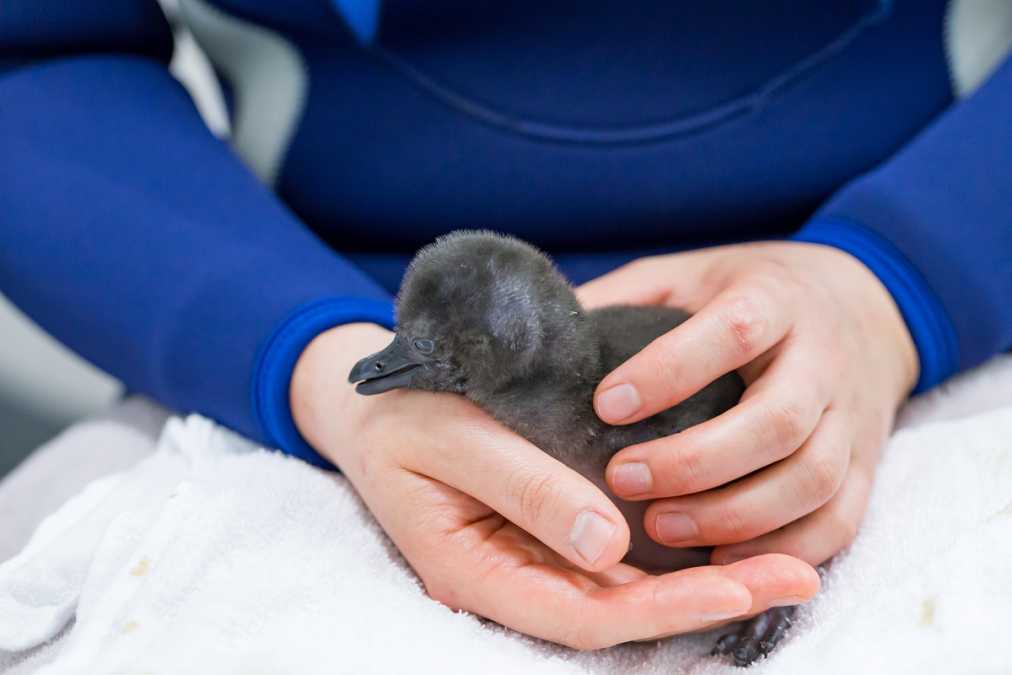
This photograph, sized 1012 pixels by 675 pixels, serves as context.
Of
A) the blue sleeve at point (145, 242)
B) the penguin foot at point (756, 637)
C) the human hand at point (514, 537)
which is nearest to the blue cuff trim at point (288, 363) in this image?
the blue sleeve at point (145, 242)

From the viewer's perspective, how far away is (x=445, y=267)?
792mm

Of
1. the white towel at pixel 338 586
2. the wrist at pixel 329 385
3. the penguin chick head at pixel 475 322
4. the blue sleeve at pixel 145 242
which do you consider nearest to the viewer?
the white towel at pixel 338 586

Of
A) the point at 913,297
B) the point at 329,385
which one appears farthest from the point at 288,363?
the point at 913,297

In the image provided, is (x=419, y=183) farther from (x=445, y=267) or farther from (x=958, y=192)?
(x=958, y=192)

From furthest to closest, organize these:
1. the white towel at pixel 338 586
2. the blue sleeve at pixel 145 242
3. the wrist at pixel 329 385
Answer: the blue sleeve at pixel 145 242
the wrist at pixel 329 385
the white towel at pixel 338 586

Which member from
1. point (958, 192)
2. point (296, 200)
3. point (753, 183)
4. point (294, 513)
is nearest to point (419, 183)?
point (296, 200)

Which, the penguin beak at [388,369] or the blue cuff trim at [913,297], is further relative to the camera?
the blue cuff trim at [913,297]

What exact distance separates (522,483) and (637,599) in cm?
12

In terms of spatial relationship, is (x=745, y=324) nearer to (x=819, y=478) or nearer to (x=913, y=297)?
(x=819, y=478)

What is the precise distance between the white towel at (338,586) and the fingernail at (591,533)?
2.8 inches

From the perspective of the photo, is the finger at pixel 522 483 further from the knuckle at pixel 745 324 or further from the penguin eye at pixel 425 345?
the knuckle at pixel 745 324

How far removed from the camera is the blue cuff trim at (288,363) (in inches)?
39.6

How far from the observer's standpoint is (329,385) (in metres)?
0.95

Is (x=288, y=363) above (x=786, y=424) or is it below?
below
